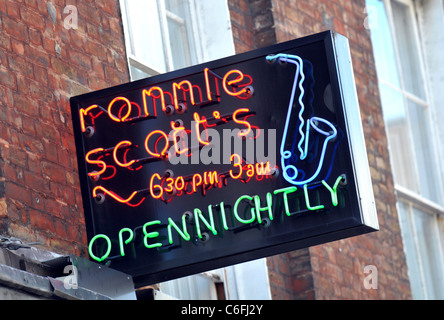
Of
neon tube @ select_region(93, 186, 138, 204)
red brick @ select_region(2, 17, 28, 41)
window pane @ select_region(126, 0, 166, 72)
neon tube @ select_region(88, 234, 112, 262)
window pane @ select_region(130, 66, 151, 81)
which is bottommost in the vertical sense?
neon tube @ select_region(88, 234, 112, 262)

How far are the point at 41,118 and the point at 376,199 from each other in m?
3.91

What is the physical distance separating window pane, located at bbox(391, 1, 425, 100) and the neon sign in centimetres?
524

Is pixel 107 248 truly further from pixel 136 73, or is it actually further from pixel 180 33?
pixel 180 33

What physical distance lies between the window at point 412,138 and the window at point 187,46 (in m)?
2.34

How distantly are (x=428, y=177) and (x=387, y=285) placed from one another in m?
1.81

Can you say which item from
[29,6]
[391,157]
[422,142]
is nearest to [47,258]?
[29,6]

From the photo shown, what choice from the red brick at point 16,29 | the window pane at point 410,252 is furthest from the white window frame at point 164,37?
the window pane at point 410,252

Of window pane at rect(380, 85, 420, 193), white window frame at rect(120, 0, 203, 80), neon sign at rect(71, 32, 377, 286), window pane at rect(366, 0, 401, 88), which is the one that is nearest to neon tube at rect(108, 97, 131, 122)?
neon sign at rect(71, 32, 377, 286)

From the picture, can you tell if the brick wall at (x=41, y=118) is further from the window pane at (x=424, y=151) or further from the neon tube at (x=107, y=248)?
the window pane at (x=424, y=151)

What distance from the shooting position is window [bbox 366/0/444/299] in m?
10.4

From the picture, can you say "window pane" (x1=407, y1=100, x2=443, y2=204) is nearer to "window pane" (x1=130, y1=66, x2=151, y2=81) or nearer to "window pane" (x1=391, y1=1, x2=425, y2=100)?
"window pane" (x1=391, y1=1, x2=425, y2=100)

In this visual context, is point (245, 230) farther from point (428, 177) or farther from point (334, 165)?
point (428, 177)

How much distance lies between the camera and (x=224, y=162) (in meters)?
6.11

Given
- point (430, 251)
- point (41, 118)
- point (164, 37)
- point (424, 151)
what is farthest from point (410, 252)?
point (41, 118)
